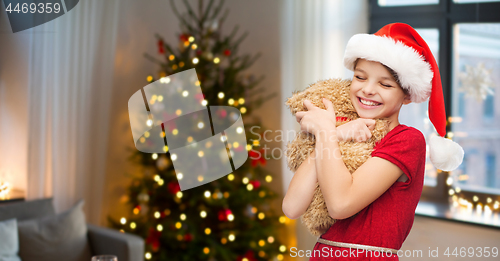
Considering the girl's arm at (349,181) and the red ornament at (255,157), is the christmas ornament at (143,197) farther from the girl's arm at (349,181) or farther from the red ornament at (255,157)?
the girl's arm at (349,181)

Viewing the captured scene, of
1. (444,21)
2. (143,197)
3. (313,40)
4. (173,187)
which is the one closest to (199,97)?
(173,187)

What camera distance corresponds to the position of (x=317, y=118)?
88cm

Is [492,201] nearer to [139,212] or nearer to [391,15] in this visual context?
[391,15]

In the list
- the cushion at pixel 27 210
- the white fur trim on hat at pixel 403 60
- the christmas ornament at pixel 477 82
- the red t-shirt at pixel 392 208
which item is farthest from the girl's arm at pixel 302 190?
the cushion at pixel 27 210

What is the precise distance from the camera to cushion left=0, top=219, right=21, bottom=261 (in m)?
1.96

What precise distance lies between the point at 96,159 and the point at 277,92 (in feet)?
5.11

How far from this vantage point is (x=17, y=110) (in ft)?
8.57

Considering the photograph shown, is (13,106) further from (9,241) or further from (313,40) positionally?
(313,40)

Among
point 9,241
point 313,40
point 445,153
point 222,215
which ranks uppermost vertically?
point 313,40

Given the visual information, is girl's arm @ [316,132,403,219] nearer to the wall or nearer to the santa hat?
the santa hat

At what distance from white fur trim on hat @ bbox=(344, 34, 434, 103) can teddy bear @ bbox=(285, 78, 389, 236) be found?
0.10m

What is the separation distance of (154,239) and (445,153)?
2112 millimetres

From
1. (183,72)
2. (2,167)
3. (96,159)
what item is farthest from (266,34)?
(2,167)

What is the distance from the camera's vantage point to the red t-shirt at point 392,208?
0.84m
